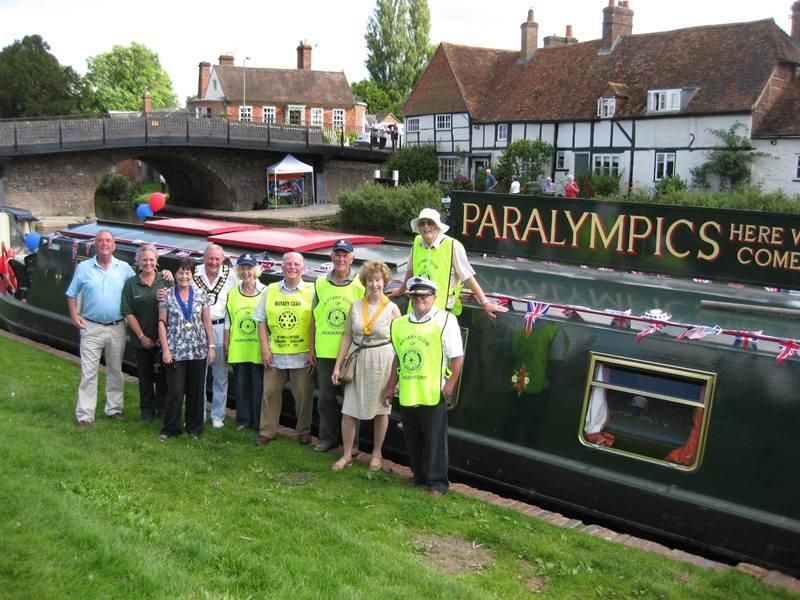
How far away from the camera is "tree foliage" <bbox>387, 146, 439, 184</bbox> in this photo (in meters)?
40.6

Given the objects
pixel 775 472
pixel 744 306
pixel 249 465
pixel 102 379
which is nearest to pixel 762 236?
pixel 744 306

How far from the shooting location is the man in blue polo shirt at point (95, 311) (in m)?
7.00

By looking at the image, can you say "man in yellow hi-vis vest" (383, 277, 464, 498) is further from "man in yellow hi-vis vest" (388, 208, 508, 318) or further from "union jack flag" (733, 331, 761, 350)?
"union jack flag" (733, 331, 761, 350)

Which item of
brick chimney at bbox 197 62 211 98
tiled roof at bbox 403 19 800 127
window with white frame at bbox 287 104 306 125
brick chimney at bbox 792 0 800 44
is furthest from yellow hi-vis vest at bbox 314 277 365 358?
brick chimney at bbox 197 62 211 98

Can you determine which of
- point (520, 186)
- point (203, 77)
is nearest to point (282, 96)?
point (203, 77)

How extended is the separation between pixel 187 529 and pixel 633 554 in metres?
2.76

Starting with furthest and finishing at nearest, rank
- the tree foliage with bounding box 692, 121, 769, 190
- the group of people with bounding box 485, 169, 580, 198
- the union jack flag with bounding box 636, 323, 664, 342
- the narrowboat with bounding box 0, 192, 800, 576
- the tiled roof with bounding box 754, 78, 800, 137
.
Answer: the group of people with bounding box 485, 169, 580, 198
the tree foliage with bounding box 692, 121, 769, 190
the tiled roof with bounding box 754, 78, 800, 137
the union jack flag with bounding box 636, 323, 664, 342
the narrowboat with bounding box 0, 192, 800, 576

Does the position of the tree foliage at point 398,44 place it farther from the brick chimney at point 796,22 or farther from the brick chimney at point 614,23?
the brick chimney at point 796,22

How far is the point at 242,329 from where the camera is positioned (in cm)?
718

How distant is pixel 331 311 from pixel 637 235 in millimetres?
2676

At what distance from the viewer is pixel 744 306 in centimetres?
596

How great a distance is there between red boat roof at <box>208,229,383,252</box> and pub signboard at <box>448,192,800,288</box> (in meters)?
1.65

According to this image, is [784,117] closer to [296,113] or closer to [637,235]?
[637,235]

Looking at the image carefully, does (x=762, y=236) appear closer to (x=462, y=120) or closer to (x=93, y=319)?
(x=93, y=319)
